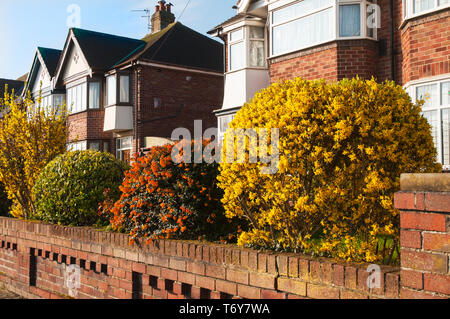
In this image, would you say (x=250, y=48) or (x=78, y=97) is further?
(x=78, y=97)

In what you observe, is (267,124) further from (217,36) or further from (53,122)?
(217,36)

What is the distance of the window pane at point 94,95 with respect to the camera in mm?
26266

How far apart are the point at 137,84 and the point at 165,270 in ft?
64.8

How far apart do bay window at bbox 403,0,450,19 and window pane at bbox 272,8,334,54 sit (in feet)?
7.47

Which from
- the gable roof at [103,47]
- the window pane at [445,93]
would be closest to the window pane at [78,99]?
the gable roof at [103,47]

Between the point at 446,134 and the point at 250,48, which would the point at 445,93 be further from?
the point at 250,48

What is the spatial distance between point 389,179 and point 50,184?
5874 millimetres

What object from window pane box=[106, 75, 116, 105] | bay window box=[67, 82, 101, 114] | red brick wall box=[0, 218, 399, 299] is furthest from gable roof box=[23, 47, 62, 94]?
red brick wall box=[0, 218, 399, 299]

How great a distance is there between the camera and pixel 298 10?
14.7m

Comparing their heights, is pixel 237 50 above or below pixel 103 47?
below

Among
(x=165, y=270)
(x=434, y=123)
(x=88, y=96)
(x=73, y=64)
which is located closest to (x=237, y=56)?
(x=434, y=123)

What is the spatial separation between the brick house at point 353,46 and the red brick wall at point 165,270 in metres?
5.83
